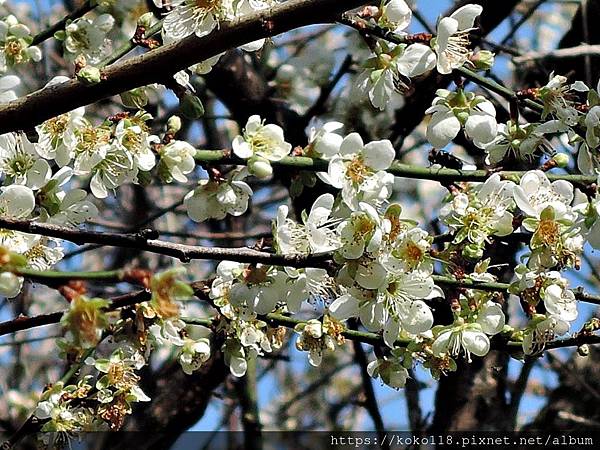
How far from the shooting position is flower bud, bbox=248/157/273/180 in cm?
150

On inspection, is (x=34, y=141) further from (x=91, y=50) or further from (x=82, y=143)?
(x=91, y=50)

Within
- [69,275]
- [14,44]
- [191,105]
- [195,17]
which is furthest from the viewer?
[14,44]

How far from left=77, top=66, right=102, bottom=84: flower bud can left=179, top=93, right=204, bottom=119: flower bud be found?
0.23 metres

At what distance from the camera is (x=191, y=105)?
1.60m

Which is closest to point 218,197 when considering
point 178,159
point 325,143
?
point 178,159

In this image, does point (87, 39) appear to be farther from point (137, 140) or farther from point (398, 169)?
point (398, 169)

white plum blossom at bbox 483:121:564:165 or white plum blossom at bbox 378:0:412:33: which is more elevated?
white plum blossom at bbox 378:0:412:33

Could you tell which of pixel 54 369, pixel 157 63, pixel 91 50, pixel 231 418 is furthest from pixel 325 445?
pixel 157 63

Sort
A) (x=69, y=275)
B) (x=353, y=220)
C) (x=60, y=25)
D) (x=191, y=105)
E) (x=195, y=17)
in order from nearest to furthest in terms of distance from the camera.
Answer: (x=69, y=275) < (x=353, y=220) < (x=195, y=17) < (x=191, y=105) < (x=60, y=25)

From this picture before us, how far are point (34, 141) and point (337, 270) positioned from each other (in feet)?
1.97

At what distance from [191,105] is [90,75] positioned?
0.26 metres

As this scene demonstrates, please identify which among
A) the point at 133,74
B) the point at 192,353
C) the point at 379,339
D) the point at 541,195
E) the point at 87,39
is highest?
the point at 133,74

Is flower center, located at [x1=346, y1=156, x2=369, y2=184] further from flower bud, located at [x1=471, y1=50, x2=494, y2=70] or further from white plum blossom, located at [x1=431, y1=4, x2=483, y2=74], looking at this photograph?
flower bud, located at [x1=471, y1=50, x2=494, y2=70]

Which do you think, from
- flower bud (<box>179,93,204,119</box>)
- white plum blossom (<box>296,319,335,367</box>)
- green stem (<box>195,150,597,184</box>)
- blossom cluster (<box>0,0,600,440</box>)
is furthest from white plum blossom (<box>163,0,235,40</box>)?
white plum blossom (<box>296,319,335,367</box>)
